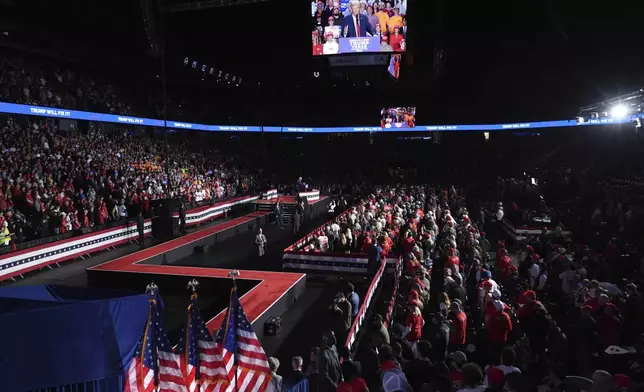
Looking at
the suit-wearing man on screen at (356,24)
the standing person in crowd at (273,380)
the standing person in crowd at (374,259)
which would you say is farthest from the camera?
the suit-wearing man on screen at (356,24)

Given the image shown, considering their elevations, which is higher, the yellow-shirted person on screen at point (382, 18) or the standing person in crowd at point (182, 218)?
the yellow-shirted person on screen at point (382, 18)

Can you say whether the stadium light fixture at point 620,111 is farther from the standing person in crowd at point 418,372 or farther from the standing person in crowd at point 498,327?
the standing person in crowd at point 418,372

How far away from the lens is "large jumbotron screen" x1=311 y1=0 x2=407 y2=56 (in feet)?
63.2

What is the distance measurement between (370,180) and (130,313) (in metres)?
44.4

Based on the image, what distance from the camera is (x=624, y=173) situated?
100ft

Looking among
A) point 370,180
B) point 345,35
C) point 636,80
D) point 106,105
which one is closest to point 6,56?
point 106,105

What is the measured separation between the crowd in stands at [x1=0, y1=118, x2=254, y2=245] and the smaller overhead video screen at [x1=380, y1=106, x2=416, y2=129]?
20034 mm

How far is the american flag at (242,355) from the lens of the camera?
561 centimetres

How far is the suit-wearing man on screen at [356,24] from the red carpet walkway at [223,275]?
1169 centimetres

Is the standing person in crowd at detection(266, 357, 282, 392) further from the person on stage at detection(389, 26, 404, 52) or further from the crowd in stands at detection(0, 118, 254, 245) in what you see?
the person on stage at detection(389, 26, 404, 52)

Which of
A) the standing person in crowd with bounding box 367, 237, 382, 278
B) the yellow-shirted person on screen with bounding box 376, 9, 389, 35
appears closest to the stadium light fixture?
the yellow-shirted person on screen with bounding box 376, 9, 389, 35

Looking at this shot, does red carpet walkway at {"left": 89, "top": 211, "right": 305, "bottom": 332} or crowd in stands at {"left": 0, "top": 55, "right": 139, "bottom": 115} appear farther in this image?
crowd in stands at {"left": 0, "top": 55, "right": 139, "bottom": 115}

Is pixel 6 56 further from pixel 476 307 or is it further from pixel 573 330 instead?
pixel 573 330

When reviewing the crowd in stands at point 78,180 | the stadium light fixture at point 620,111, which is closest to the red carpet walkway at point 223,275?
the crowd in stands at point 78,180
